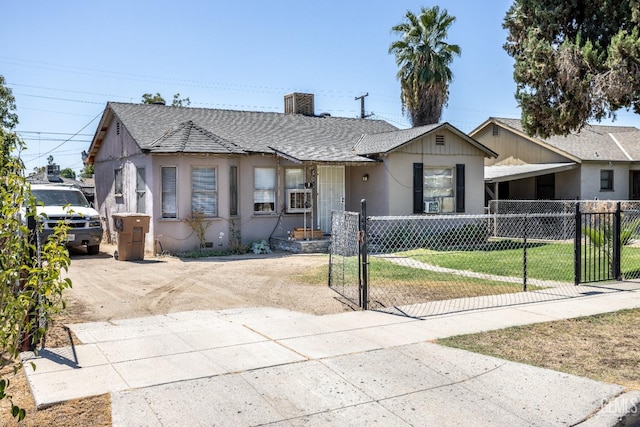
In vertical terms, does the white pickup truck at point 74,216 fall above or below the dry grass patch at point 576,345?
above

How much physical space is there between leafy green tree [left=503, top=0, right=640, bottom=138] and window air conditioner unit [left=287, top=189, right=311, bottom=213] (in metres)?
7.37

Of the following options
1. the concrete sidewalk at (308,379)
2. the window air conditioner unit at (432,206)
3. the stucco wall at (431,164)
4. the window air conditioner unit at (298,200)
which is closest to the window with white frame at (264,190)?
the window air conditioner unit at (298,200)

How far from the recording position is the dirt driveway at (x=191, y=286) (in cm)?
907

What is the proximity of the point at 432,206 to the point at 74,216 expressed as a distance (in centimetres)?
1133

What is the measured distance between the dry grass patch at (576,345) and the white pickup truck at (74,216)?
11.8m

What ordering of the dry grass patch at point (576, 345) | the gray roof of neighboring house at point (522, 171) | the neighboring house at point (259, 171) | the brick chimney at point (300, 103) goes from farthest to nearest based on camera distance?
the brick chimney at point (300, 103), the gray roof of neighboring house at point (522, 171), the neighboring house at point (259, 171), the dry grass patch at point (576, 345)

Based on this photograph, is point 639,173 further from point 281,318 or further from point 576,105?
point 281,318

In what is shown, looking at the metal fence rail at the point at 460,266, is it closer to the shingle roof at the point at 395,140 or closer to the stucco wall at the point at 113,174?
the shingle roof at the point at 395,140

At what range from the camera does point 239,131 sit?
19.7 metres

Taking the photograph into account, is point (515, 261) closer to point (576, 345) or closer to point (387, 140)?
point (387, 140)

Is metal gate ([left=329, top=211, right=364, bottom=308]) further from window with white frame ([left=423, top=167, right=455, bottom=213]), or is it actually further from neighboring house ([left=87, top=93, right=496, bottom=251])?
window with white frame ([left=423, top=167, right=455, bottom=213])

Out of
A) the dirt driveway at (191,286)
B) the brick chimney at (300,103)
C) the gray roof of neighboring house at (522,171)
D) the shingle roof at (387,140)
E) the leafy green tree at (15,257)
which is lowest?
the dirt driveway at (191,286)

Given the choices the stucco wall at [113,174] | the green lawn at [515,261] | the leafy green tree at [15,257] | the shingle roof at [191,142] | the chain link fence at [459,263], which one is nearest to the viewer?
the leafy green tree at [15,257]

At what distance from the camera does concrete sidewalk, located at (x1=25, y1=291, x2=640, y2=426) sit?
184 inches
